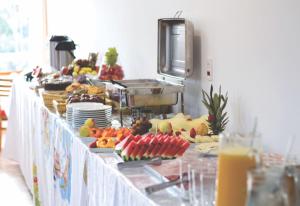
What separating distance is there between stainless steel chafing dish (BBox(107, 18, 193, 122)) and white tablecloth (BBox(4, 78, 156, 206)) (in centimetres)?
30

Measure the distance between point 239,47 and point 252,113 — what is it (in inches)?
10.2

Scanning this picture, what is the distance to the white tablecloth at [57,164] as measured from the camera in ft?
5.11

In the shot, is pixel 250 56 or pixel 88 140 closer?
pixel 250 56

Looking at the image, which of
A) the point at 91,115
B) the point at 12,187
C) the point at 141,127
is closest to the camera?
the point at 141,127

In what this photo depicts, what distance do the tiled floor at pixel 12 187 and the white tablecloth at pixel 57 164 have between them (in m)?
0.08

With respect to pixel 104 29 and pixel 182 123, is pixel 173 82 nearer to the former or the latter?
pixel 182 123

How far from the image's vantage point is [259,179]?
2.57ft

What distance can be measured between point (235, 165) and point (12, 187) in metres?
3.11

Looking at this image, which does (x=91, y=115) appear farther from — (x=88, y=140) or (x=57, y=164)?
(x=57, y=164)

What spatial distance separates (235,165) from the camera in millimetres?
893

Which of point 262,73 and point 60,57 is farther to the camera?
point 60,57

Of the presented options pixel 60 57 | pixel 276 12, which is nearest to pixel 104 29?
pixel 60 57

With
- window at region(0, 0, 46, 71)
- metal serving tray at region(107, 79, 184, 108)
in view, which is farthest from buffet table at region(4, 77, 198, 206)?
window at region(0, 0, 46, 71)

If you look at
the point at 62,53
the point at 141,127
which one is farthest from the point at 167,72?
the point at 62,53
